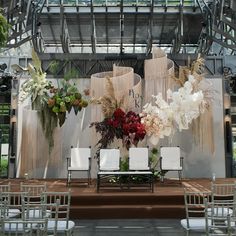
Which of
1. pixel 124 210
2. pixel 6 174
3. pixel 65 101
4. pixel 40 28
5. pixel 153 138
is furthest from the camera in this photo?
pixel 40 28

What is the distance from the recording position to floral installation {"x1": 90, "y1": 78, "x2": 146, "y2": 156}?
862cm

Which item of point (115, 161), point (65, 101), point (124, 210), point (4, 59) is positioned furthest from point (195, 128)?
point (4, 59)

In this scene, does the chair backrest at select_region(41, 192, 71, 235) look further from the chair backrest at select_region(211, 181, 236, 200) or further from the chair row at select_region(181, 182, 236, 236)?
the chair backrest at select_region(211, 181, 236, 200)

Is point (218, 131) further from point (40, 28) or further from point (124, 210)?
point (40, 28)

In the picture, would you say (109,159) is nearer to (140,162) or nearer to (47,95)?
(140,162)

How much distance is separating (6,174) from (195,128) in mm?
5826

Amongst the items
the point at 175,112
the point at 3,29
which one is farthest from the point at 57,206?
the point at 175,112

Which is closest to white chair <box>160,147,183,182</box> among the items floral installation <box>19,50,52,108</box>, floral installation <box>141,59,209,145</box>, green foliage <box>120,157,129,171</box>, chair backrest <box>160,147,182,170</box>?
chair backrest <box>160,147,182,170</box>

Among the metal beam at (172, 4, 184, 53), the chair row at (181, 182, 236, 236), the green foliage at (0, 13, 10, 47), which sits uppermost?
the metal beam at (172, 4, 184, 53)

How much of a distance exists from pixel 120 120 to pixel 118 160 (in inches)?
35.4

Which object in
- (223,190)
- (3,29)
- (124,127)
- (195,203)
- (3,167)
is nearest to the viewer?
(3,29)

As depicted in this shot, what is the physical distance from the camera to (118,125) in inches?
340

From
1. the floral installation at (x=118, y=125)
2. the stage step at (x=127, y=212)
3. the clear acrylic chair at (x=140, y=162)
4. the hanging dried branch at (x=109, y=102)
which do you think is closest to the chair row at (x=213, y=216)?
the stage step at (x=127, y=212)

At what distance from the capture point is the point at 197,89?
916 cm
